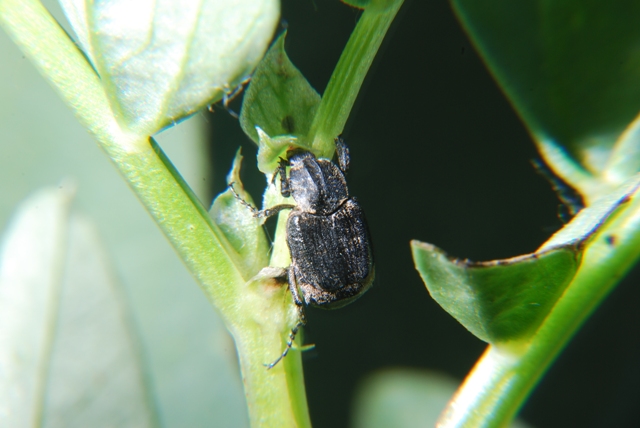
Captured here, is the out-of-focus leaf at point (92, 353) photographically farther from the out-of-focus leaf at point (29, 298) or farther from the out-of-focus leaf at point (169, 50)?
the out-of-focus leaf at point (169, 50)

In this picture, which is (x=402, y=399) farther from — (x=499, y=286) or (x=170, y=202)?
(x=170, y=202)

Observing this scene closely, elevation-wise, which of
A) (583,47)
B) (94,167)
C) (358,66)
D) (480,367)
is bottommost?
(480,367)

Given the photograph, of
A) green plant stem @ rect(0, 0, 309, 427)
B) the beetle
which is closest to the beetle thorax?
the beetle

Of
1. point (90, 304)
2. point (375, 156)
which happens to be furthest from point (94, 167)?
point (375, 156)

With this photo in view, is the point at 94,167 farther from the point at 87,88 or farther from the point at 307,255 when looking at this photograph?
the point at 87,88

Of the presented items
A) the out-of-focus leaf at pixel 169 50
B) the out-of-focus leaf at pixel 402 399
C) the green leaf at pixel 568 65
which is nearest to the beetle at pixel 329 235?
the green leaf at pixel 568 65

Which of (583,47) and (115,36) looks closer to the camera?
(115,36)
